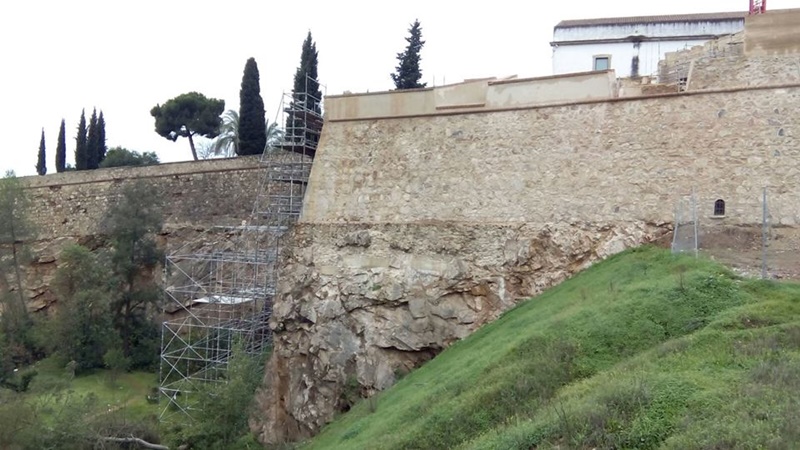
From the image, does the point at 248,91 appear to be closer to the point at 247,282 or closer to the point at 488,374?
the point at 247,282

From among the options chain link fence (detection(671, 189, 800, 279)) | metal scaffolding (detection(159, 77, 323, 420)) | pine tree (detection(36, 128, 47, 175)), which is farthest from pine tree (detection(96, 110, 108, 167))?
chain link fence (detection(671, 189, 800, 279))

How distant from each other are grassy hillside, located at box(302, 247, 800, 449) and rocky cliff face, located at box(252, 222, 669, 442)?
801mm

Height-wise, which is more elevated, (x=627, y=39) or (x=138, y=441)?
(x=627, y=39)

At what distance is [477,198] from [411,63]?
1327 centimetres

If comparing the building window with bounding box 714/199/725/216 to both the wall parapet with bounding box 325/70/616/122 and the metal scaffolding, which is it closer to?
the wall parapet with bounding box 325/70/616/122

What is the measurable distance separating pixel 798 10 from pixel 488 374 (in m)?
7.70

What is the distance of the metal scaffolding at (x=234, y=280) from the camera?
54.3 ft

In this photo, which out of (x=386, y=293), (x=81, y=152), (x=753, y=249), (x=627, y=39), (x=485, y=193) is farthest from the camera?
(x=81, y=152)

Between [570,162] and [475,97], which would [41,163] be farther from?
[570,162]

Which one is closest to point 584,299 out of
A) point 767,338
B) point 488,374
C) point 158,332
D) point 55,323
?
point 488,374

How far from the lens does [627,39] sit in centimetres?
2108

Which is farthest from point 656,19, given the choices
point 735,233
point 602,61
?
point 735,233

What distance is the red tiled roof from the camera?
20594mm

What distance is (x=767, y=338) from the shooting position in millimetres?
7539
